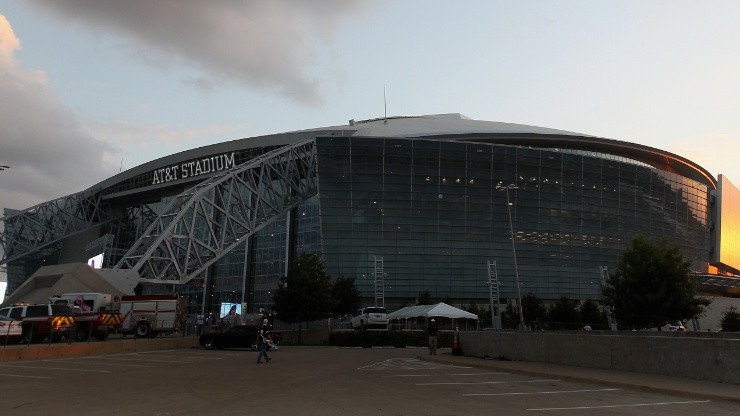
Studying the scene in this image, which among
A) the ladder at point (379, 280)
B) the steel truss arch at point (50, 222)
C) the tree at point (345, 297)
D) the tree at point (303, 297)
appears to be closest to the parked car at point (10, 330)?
the tree at point (303, 297)

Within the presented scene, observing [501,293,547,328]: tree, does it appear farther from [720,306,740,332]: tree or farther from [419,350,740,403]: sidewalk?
[419,350,740,403]: sidewalk

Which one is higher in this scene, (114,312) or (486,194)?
(486,194)

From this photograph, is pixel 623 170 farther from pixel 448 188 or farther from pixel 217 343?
pixel 217 343

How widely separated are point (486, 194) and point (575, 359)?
48.7m

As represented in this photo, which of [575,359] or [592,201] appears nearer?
[575,359]

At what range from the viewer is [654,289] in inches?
1487

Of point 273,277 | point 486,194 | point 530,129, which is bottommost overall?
point 273,277

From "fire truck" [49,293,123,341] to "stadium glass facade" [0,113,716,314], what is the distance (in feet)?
83.7

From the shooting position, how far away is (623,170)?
73875 mm

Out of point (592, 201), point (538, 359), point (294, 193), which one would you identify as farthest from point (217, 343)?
point (592, 201)

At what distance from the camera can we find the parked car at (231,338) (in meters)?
34.8

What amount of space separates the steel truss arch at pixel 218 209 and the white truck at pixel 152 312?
9473mm

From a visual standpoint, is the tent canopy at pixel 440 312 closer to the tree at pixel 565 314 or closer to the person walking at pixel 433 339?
the person walking at pixel 433 339

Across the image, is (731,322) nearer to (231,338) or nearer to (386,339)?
(386,339)
